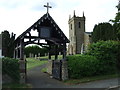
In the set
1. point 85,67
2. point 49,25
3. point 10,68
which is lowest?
point 85,67

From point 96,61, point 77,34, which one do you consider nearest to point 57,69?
point 96,61

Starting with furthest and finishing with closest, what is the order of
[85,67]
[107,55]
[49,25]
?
[107,55] < [49,25] < [85,67]

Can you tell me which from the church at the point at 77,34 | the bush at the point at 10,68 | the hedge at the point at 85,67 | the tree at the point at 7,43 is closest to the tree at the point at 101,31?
the church at the point at 77,34

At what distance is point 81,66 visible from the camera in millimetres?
16125

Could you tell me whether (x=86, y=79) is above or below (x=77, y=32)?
below

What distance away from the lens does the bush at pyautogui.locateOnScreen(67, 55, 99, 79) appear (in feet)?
52.8

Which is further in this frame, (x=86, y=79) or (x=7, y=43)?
(x=7, y=43)

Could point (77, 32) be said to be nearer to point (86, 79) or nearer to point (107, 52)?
point (107, 52)

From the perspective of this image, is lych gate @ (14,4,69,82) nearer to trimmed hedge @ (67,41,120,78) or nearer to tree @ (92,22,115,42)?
trimmed hedge @ (67,41,120,78)

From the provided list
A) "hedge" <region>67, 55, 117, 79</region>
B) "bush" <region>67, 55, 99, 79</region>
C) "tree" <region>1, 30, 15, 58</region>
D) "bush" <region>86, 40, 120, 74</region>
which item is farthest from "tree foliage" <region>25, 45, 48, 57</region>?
"bush" <region>67, 55, 99, 79</region>

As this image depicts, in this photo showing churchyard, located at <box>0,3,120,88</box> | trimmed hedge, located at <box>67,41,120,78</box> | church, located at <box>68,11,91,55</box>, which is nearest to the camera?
churchyard, located at <box>0,3,120,88</box>

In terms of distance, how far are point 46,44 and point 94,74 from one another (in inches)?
218

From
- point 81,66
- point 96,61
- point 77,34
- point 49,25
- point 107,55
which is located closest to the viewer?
point 81,66

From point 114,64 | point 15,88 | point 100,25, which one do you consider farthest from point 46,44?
point 100,25
